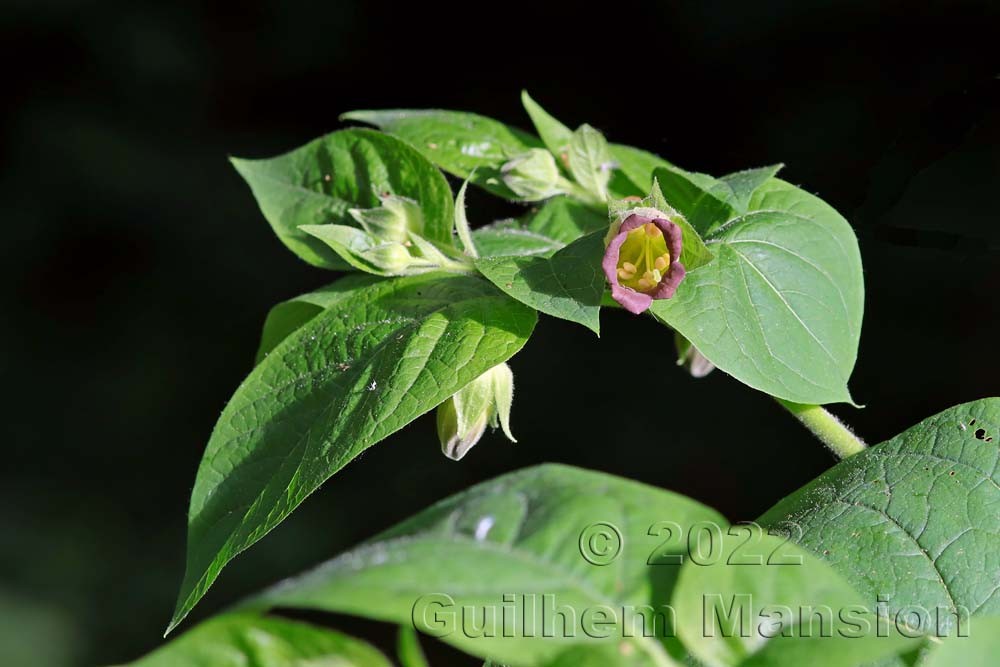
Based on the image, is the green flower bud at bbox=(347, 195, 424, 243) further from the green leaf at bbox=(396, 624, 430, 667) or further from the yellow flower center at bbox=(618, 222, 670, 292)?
the green leaf at bbox=(396, 624, 430, 667)

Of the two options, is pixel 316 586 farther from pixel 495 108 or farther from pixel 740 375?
pixel 495 108

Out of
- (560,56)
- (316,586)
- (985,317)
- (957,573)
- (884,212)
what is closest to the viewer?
(316,586)

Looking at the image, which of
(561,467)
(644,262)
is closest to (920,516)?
(644,262)

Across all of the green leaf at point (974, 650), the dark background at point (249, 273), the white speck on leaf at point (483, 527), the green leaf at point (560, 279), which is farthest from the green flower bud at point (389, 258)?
the dark background at point (249, 273)

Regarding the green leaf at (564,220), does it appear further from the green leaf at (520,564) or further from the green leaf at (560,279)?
the green leaf at (520,564)

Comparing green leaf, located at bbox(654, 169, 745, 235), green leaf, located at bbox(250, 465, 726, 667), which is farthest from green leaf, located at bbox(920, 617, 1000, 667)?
green leaf, located at bbox(654, 169, 745, 235)

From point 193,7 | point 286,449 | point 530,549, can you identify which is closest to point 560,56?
point 193,7
